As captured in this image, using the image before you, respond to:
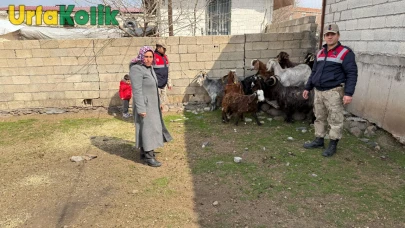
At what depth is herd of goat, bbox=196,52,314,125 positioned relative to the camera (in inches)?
239

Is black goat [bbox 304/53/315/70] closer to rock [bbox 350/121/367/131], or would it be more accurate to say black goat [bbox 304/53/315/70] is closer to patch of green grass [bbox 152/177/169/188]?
rock [bbox 350/121/367/131]

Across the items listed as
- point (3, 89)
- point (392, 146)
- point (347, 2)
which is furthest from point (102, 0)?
point (392, 146)

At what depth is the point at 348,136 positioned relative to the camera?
212 inches

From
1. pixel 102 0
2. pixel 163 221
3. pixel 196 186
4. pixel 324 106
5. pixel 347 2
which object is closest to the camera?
pixel 163 221

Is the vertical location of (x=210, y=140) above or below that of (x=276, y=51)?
below

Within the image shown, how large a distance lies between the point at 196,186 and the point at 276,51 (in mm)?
4840

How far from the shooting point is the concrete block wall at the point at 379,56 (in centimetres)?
471

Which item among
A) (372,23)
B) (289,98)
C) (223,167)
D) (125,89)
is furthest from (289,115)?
(125,89)

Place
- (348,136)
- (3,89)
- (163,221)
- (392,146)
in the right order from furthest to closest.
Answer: (3,89)
(348,136)
(392,146)
(163,221)

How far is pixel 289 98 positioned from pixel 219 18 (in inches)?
286

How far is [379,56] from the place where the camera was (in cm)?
515

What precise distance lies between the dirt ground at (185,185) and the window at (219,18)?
757 centimetres

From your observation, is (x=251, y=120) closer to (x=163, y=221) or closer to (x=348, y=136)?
(x=348, y=136)

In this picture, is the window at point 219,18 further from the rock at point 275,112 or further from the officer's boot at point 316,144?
the officer's boot at point 316,144
